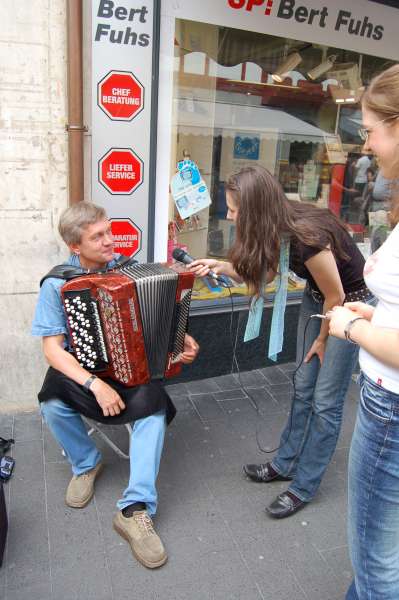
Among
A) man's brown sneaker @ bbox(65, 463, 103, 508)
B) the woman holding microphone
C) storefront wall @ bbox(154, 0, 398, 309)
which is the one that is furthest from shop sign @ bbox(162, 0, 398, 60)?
man's brown sneaker @ bbox(65, 463, 103, 508)

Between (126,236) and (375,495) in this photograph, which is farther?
(126,236)

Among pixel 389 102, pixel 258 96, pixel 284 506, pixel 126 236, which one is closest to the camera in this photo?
pixel 389 102

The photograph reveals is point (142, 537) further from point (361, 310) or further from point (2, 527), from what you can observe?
point (361, 310)

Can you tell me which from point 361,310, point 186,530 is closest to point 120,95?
point 361,310

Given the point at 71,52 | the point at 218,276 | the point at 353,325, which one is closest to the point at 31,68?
the point at 71,52

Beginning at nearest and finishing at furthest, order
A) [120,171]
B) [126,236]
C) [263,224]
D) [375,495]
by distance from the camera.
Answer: [375,495] < [263,224] < [120,171] < [126,236]

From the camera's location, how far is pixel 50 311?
7.73 ft

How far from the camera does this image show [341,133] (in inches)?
182

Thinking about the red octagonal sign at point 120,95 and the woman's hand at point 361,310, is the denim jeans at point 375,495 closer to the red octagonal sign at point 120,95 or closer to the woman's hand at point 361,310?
the woman's hand at point 361,310

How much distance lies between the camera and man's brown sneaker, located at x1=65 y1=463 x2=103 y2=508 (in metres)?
2.48

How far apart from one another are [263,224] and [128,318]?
676mm

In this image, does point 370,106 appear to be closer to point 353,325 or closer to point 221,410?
point 353,325

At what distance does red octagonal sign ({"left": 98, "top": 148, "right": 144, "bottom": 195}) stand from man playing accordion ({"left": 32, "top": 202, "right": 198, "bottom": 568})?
27.1 inches

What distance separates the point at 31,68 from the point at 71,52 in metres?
0.23
